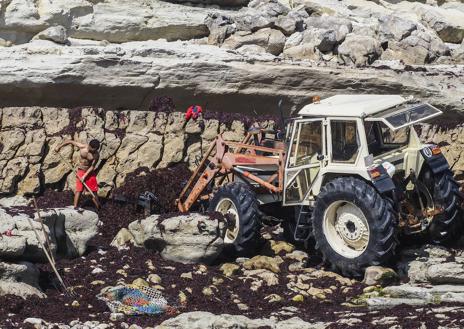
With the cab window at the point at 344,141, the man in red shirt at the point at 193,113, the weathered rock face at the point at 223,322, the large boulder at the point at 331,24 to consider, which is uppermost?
the large boulder at the point at 331,24

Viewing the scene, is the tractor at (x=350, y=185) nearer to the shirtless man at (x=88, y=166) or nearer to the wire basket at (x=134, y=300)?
the shirtless man at (x=88, y=166)

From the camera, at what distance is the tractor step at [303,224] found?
14.8 meters

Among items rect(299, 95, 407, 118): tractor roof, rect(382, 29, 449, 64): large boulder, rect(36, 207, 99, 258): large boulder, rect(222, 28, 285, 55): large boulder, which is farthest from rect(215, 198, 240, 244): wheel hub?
rect(382, 29, 449, 64): large boulder

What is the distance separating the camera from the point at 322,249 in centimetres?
1420

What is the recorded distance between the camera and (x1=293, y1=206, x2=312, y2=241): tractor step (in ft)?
48.5

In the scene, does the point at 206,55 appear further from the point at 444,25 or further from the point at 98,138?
the point at 444,25

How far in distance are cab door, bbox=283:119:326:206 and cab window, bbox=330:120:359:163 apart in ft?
0.80

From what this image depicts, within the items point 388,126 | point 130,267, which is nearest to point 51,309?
point 130,267

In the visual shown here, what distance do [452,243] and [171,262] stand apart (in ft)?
12.4

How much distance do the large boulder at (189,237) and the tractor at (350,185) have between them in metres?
0.47

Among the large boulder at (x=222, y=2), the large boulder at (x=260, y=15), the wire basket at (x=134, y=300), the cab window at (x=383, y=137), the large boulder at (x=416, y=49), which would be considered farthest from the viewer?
the large boulder at (x=222, y=2)

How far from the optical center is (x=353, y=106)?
14469 millimetres

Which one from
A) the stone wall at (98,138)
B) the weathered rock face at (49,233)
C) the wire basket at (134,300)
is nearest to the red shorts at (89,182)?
the stone wall at (98,138)

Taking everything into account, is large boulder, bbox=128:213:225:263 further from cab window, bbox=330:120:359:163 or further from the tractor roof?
the tractor roof
